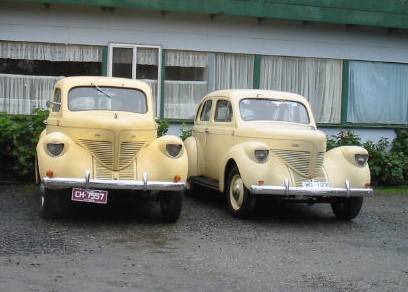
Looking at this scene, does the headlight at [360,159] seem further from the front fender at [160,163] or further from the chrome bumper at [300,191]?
the front fender at [160,163]

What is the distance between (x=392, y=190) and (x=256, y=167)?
5494 mm

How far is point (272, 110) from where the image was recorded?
10.6 metres

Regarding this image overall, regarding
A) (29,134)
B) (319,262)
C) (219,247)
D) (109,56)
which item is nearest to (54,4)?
(109,56)

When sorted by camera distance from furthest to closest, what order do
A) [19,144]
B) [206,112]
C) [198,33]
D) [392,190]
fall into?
A: [198,33] < [392,190] < [19,144] < [206,112]

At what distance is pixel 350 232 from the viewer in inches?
359

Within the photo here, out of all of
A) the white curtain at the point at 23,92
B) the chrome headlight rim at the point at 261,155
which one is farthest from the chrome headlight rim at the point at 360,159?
the white curtain at the point at 23,92

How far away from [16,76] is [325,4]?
6.52 metres

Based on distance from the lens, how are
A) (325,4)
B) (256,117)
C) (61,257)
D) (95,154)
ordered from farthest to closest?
(325,4), (256,117), (95,154), (61,257)

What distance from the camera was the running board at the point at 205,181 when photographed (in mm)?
10469

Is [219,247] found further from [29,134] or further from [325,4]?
[325,4]

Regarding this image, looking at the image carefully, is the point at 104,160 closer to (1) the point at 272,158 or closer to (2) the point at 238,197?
(2) the point at 238,197

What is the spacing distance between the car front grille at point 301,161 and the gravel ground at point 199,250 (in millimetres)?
747

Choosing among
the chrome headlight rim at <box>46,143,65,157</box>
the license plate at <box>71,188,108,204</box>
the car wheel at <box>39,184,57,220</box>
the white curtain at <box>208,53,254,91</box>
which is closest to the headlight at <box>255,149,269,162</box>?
the license plate at <box>71,188,108,204</box>

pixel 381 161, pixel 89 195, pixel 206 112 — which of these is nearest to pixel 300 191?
pixel 89 195
